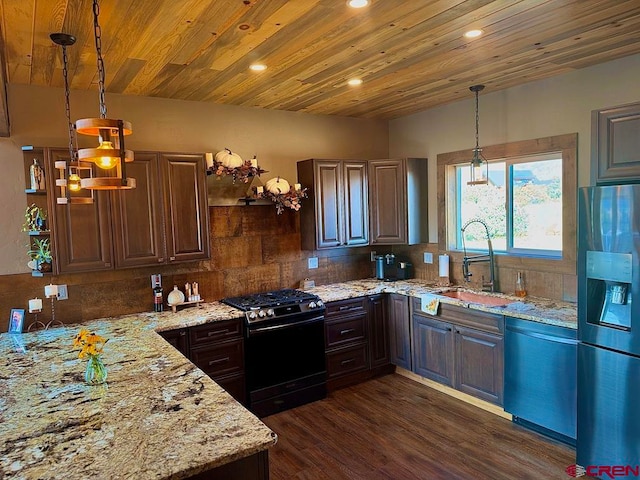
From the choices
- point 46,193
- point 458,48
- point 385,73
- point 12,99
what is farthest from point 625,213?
point 12,99

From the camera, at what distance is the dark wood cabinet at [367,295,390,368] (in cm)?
452

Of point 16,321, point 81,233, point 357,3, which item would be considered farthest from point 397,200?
point 16,321

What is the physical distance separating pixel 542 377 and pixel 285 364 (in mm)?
2044

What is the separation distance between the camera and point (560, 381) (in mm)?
3129

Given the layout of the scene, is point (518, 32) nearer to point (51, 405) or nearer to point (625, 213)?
point (625, 213)

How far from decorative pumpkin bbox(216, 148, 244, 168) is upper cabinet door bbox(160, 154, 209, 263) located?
234 millimetres

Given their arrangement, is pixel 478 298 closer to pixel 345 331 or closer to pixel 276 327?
pixel 345 331

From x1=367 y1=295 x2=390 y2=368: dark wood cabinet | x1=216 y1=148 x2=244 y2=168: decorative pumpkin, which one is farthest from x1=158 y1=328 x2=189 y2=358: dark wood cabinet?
x1=367 y1=295 x2=390 y2=368: dark wood cabinet

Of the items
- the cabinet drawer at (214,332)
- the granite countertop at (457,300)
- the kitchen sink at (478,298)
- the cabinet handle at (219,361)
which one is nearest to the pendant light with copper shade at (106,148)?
the cabinet drawer at (214,332)

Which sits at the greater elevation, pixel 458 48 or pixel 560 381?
pixel 458 48

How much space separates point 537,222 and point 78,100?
13.1 feet

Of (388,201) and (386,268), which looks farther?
(386,268)

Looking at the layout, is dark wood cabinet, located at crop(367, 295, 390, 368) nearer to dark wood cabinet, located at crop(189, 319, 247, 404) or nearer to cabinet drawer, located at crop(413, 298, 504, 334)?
cabinet drawer, located at crop(413, 298, 504, 334)

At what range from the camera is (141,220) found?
11.6 ft
